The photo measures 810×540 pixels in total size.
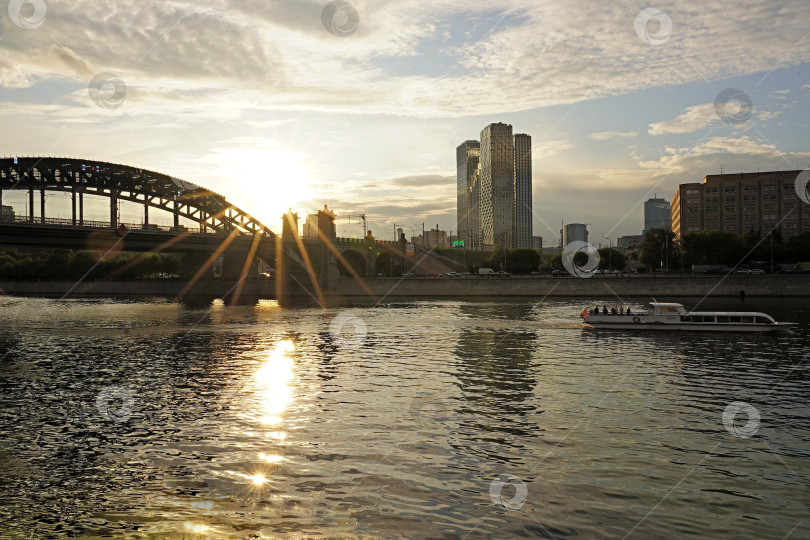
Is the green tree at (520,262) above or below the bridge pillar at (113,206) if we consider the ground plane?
below

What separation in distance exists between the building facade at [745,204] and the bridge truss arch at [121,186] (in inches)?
5287

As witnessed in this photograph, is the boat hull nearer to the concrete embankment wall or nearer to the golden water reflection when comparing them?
the golden water reflection

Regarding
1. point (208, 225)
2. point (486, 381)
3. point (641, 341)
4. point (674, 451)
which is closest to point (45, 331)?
point (486, 381)

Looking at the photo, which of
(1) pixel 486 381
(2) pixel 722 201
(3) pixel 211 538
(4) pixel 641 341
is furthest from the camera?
(2) pixel 722 201

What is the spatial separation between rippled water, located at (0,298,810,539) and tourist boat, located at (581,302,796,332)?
51.0 feet

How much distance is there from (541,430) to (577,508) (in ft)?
21.6

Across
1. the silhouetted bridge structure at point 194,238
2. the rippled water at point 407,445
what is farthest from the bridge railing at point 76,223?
the rippled water at point 407,445

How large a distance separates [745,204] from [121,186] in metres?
174

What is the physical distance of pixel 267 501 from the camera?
46.8 feet

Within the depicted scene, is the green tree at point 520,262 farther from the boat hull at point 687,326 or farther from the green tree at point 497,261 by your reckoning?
the boat hull at point 687,326

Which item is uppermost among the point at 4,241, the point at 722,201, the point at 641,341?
the point at 722,201

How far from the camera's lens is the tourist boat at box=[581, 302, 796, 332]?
52.8 metres

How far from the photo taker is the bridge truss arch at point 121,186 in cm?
11181

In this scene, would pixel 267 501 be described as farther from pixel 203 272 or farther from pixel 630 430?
pixel 203 272
